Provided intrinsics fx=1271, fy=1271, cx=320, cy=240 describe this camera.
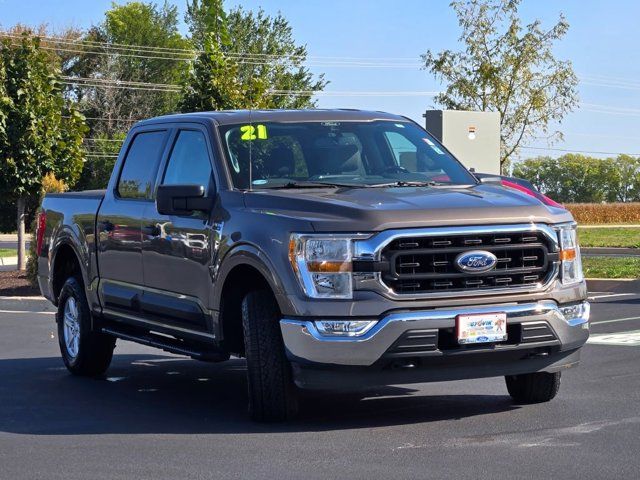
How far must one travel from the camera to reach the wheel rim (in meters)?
10.6

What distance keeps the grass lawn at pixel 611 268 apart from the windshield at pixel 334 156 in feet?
41.8

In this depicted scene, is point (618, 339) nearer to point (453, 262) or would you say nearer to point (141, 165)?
point (141, 165)

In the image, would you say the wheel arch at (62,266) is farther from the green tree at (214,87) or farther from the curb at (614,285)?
the green tree at (214,87)

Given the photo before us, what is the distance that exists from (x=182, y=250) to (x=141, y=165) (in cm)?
141

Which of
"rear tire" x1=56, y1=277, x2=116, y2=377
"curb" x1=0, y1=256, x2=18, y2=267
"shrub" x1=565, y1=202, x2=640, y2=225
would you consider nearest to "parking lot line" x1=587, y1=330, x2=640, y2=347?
"rear tire" x1=56, y1=277, x2=116, y2=377

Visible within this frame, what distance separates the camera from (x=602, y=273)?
71.7 feet

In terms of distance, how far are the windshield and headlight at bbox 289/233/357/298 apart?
1042mm

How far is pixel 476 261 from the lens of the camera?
752 centimetres

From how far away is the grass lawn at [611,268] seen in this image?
21.5 meters

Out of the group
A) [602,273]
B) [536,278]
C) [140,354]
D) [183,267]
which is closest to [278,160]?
[183,267]

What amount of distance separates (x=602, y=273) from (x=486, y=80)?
20639mm

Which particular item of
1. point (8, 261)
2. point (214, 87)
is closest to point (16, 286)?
point (214, 87)

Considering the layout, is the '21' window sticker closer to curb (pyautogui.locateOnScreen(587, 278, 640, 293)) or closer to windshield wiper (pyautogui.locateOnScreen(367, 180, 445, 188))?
windshield wiper (pyautogui.locateOnScreen(367, 180, 445, 188))

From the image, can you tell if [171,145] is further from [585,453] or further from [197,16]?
[197,16]
